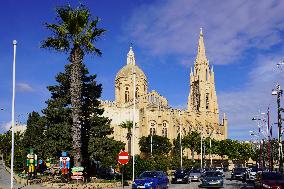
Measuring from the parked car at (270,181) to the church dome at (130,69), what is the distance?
102359 mm

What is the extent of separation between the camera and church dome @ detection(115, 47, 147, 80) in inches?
5059

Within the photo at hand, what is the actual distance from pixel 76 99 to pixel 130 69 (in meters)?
99.1

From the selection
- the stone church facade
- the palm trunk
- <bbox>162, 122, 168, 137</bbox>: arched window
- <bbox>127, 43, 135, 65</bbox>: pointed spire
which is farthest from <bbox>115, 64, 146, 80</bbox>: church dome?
the palm trunk

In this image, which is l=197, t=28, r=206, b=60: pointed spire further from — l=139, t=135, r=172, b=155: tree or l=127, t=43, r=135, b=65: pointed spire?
l=139, t=135, r=172, b=155: tree

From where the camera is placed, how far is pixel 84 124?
142 ft

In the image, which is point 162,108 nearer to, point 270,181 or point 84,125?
point 84,125

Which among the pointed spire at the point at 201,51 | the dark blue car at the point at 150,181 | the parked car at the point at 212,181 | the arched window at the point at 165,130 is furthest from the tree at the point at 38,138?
the pointed spire at the point at 201,51

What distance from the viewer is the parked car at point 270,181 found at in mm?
22234

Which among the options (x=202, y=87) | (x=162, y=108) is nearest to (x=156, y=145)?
(x=162, y=108)

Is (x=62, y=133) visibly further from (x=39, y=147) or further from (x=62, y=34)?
(x=62, y=34)

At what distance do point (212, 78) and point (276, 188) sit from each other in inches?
5262

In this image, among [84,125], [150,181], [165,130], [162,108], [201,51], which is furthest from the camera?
[201,51]

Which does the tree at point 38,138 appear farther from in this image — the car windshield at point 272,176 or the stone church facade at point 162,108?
the stone church facade at point 162,108

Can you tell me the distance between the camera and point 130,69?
A: 430ft
